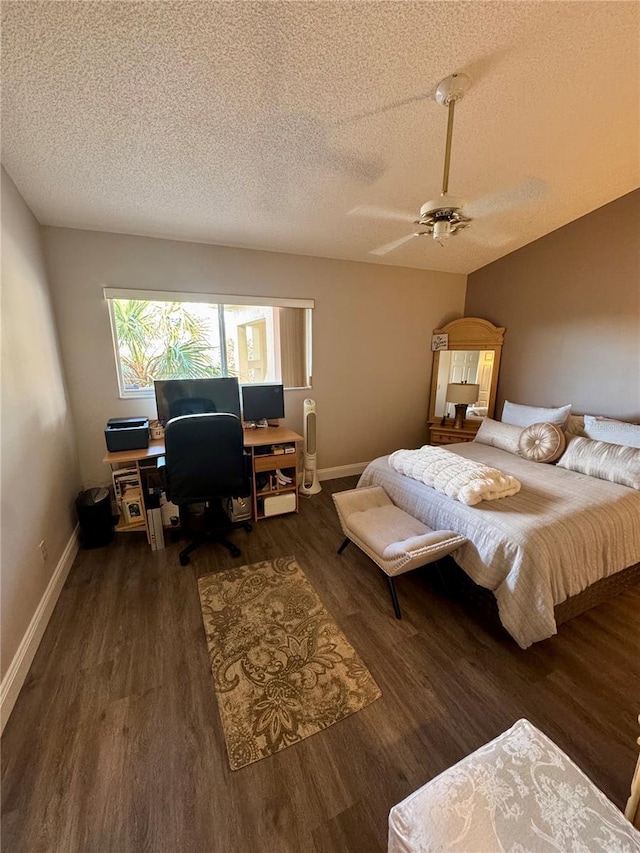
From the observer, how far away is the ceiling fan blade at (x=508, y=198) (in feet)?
8.35

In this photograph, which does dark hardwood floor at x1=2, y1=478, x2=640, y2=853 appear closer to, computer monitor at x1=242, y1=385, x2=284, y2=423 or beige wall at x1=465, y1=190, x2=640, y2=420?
computer monitor at x1=242, y1=385, x2=284, y2=423

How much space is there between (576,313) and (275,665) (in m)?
3.88

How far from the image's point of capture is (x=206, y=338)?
3.18 meters

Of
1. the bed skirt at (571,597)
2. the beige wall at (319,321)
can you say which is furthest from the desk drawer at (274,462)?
the bed skirt at (571,597)

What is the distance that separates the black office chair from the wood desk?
1.23ft

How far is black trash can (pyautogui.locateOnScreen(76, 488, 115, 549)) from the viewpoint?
101 inches

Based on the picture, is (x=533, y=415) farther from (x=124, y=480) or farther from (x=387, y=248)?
(x=124, y=480)

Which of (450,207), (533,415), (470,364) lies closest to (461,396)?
(470,364)

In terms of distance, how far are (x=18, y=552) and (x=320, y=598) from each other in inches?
65.4

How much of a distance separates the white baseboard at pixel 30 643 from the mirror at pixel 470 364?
13.0 ft

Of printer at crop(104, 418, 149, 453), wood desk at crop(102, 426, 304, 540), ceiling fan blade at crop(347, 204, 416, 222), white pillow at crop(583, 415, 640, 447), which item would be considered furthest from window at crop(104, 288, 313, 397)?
white pillow at crop(583, 415, 640, 447)

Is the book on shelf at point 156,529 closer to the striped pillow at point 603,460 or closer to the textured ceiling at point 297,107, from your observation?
the textured ceiling at point 297,107

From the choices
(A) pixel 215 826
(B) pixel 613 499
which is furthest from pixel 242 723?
(B) pixel 613 499

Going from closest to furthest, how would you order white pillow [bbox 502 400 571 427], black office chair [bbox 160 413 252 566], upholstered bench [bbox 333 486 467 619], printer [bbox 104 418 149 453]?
1. upholstered bench [bbox 333 486 467 619]
2. black office chair [bbox 160 413 252 566]
3. printer [bbox 104 418 149 453]
4. white pillow [bbox 502 400 571 427]
